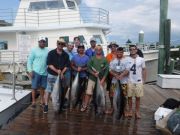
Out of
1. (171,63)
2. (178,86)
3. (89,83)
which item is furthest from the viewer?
(171,63)

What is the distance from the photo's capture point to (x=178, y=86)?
1294 cm

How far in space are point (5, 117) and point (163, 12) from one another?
8132 mm

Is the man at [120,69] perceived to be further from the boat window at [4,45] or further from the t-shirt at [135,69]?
the boat window at [4,45]

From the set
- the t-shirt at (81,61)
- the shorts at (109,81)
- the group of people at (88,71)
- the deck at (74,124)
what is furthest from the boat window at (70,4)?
the shorts at (109,81)

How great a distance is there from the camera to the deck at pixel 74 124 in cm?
679

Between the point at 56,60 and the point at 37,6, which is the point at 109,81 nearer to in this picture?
the point at 56,60

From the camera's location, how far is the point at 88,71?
8.02 meters

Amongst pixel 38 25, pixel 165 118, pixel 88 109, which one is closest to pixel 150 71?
pixel 38 25

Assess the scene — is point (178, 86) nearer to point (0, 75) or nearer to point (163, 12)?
point (163, 12)

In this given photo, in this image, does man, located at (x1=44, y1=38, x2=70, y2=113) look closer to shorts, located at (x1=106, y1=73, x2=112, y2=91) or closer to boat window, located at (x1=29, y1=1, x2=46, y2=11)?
shorts, located at (x1=106, y1=73, x2=112, y2=91)

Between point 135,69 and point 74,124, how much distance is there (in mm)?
1543

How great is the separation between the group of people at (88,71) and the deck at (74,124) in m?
0.30

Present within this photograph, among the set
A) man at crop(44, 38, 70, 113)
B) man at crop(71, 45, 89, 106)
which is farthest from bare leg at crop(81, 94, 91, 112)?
man at crop(44, 38, 70, 113)

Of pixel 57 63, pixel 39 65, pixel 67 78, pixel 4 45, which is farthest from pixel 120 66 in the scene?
pixel 4 45
